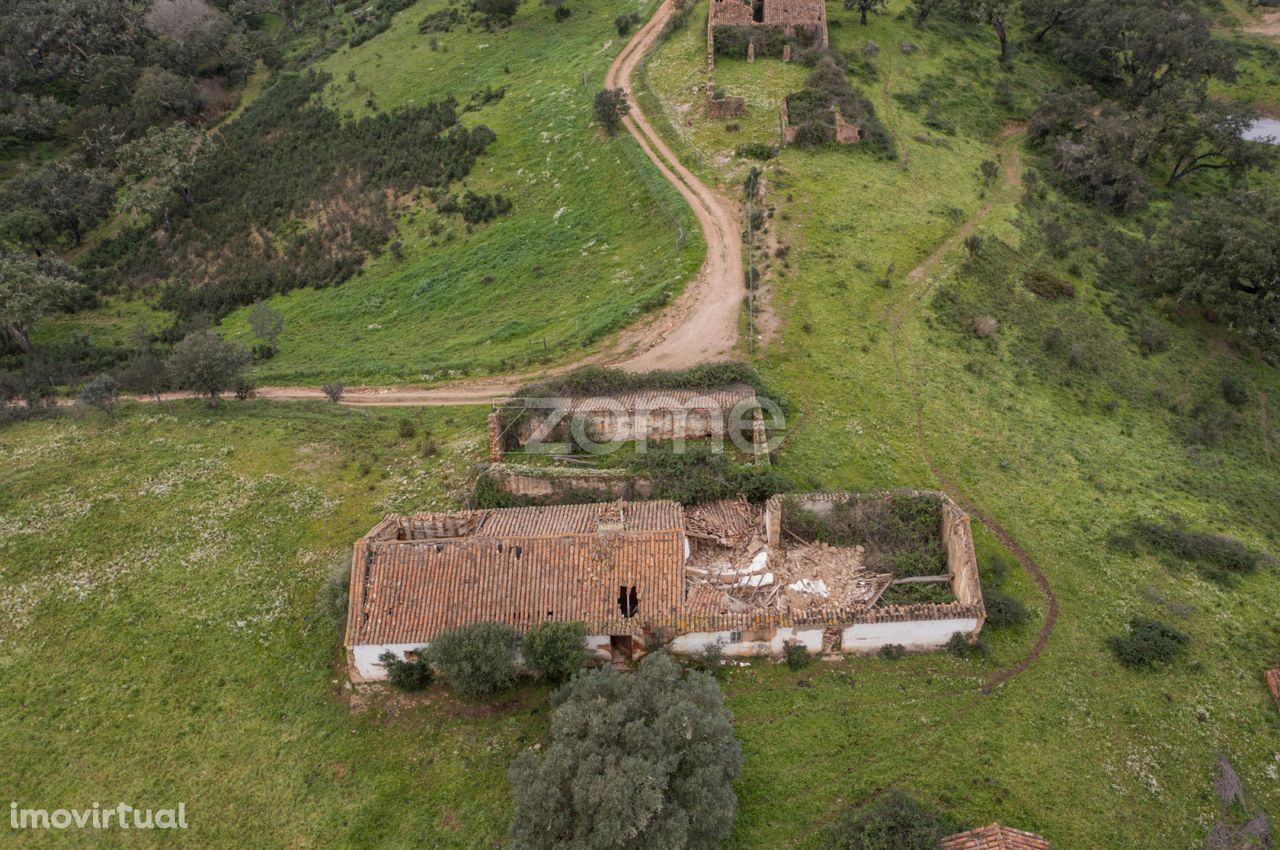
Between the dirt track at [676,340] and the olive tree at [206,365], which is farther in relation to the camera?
the olive tree at [206,365]

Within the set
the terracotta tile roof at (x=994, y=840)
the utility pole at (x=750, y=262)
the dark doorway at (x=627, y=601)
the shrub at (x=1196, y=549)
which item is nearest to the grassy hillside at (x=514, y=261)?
the utility pole at (x=750, y=262)

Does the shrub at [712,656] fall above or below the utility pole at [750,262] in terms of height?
below

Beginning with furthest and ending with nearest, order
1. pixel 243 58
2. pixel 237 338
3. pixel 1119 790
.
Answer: pixel 243 58
pixel 237 338
pixel 1119 790

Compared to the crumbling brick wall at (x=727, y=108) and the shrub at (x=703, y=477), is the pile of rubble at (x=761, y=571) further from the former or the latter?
the crumbling brick wall at (x=727, y=108)

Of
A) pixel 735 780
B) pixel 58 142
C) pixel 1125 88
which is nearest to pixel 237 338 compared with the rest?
pixel 58 142

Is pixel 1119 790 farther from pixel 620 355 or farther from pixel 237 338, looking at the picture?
pixel 237 338

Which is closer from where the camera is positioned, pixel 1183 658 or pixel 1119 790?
pixel 1119 790
